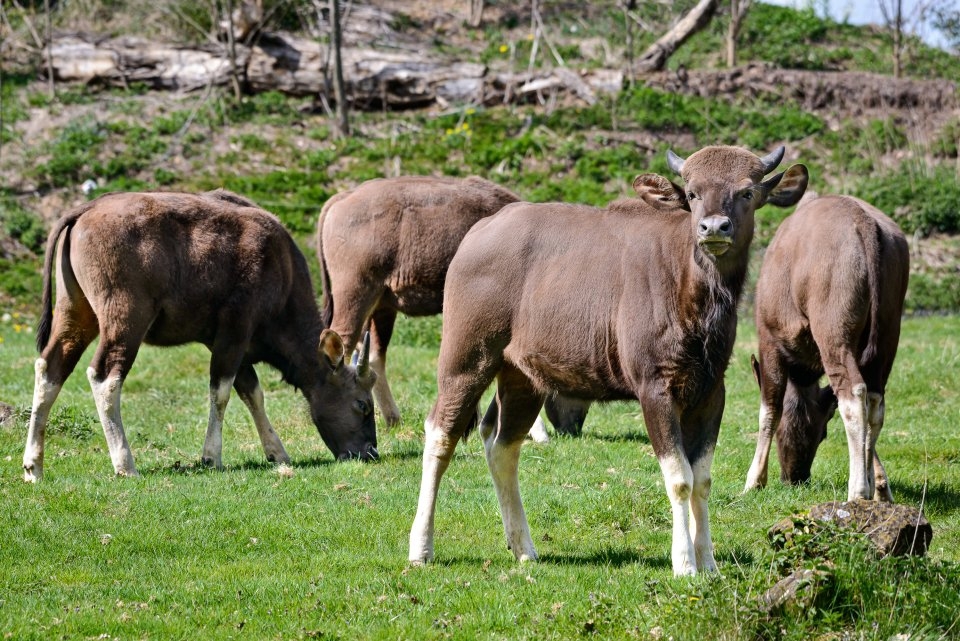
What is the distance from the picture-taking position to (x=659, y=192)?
7.30 m

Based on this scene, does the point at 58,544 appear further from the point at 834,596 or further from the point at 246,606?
the point at 834,596

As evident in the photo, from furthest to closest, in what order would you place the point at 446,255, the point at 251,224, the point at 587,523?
the point at 446,255, the point at 251,224, the point at 587,523

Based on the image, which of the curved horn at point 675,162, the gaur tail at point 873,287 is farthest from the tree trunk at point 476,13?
the curved horn at point 675,162

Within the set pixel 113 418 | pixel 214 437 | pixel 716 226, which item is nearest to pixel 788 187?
pixel 716 226

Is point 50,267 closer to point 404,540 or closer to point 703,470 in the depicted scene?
point 404,540

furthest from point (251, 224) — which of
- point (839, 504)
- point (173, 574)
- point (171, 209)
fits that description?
point (839, 504)

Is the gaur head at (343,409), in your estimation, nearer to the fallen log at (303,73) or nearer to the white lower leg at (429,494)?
the white lower leg at (429,494)

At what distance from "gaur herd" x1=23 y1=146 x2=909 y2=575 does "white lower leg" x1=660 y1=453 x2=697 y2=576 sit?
0.04 feet

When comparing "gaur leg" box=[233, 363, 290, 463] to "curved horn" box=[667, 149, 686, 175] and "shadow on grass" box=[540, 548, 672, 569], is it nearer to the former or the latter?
"shadow on grass" box=[540, 548, 672, 569]

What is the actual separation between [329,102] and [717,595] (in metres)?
20.8

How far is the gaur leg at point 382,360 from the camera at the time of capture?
12.7 m

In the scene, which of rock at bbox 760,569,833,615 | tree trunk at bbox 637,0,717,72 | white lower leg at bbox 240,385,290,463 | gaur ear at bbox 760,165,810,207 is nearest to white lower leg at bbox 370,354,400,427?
white lower leg at bbox 240,385,290,463

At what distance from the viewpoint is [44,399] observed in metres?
9.96

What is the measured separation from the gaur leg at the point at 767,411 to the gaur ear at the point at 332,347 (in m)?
3.80
